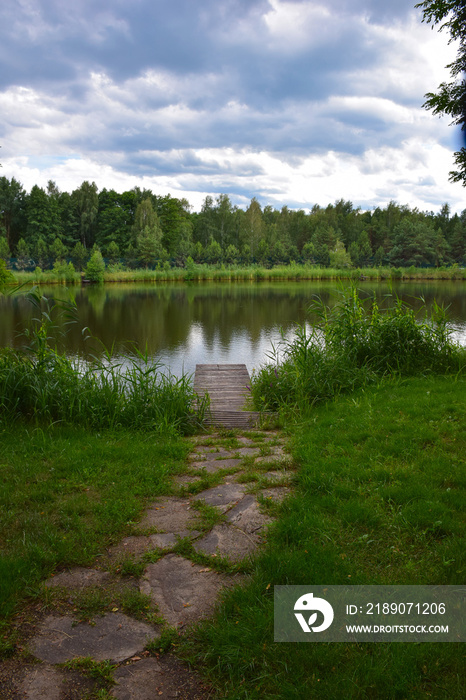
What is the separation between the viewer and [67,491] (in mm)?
3432

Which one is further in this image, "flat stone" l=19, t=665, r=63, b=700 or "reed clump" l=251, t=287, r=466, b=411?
"reed clump" l=251, t=287, r=466, b=411

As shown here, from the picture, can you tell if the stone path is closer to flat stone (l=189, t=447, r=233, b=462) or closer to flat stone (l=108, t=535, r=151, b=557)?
flat stone (l=108, t=535, r=151, b=557)

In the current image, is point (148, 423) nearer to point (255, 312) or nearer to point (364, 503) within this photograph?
point (364, 503)

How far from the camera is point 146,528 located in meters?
2.96

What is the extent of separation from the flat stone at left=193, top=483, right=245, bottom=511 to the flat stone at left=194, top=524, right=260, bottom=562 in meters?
0.32

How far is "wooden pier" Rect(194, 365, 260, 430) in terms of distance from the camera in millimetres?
5980

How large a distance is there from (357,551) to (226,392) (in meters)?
5.35

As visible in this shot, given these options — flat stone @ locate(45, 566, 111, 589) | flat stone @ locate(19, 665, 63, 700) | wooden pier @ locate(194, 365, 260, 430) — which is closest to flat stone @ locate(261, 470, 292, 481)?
flat stone @ locate(45, 566, 111, 589)

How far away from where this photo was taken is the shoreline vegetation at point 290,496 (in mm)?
A: 1854

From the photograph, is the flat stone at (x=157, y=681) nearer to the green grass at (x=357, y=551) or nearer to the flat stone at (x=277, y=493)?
the green grass at (x=357, y=551)

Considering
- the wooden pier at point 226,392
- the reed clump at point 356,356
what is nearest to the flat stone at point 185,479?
the wooden pier at point 226,392

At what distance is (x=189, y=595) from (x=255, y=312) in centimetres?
1948

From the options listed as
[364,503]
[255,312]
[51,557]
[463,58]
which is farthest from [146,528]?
[255,312]

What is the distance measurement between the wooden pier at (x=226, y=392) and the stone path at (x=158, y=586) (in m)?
2.08
